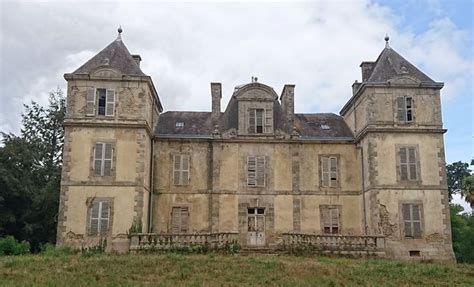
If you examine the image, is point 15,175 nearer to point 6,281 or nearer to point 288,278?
point 6,281

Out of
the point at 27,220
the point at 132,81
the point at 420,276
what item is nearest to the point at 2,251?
the point at 27,220

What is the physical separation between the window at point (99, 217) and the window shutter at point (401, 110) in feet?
47.3

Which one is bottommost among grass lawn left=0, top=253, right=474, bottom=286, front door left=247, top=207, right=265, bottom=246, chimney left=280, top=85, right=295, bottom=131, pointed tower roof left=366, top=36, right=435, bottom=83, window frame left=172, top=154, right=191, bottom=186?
grass lawn left=0, top=253, right=474, bottom=286

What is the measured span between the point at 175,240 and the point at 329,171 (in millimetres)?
9018

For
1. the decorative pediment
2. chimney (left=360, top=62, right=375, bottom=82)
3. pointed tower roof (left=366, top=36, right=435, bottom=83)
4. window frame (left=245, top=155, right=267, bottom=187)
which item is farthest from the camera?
chimney (left=360, top=62, right=375, bottom=82)

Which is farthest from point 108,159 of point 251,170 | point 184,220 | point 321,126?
point 321,126

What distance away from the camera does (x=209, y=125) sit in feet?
91.0

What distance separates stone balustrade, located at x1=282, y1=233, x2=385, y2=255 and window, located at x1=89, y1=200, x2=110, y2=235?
26.6ft

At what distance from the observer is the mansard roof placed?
27.1 metres

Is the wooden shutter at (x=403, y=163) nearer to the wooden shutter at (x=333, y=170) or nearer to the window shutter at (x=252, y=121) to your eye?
the wooden shutter at (x=333, y=170)

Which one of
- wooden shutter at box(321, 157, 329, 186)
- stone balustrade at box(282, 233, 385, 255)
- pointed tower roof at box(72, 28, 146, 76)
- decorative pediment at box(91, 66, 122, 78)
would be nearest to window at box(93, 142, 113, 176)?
decorative pediment at box(91, 66, 122, 78)

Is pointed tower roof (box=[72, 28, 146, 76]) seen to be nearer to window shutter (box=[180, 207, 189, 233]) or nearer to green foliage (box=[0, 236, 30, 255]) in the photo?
window shutter (box=[180, 207, 189, 233])

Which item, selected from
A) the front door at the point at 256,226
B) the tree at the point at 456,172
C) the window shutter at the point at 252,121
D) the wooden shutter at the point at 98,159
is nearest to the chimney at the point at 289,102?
the window shutter at the point at 252,121

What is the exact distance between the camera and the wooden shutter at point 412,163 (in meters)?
24.6
